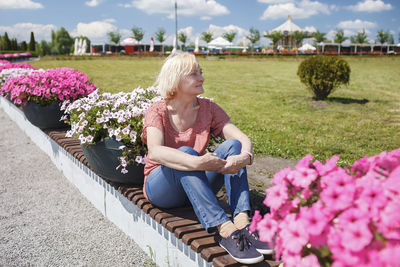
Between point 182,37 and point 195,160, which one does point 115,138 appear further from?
point 182,37

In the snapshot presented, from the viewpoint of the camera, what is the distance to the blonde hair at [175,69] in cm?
249

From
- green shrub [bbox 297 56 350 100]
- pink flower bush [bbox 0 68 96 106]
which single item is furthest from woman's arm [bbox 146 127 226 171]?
green shrub [bbox 297 56 350 100]

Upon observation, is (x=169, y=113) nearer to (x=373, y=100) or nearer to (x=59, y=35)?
(x=373, y=100)

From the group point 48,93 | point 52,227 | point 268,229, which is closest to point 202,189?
point 268,229

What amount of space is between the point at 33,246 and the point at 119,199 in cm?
76

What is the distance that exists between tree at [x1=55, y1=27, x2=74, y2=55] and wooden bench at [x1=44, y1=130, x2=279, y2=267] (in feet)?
259

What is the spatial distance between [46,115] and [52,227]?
2.36 metres

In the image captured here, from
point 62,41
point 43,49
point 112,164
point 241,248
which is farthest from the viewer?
point 62,41

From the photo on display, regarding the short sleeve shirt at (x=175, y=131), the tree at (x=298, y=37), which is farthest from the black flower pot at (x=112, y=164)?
the tree at (x=298, y=37)

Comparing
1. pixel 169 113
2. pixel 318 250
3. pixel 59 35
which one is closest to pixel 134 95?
pixel 169 113

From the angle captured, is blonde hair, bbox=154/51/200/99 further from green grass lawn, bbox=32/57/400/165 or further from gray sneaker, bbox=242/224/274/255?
gray sneaker, bbox=242/224/274/255

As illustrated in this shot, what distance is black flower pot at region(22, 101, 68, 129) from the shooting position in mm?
5211

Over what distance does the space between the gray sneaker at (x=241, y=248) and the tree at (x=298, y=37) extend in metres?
65.4

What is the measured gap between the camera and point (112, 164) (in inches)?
122
